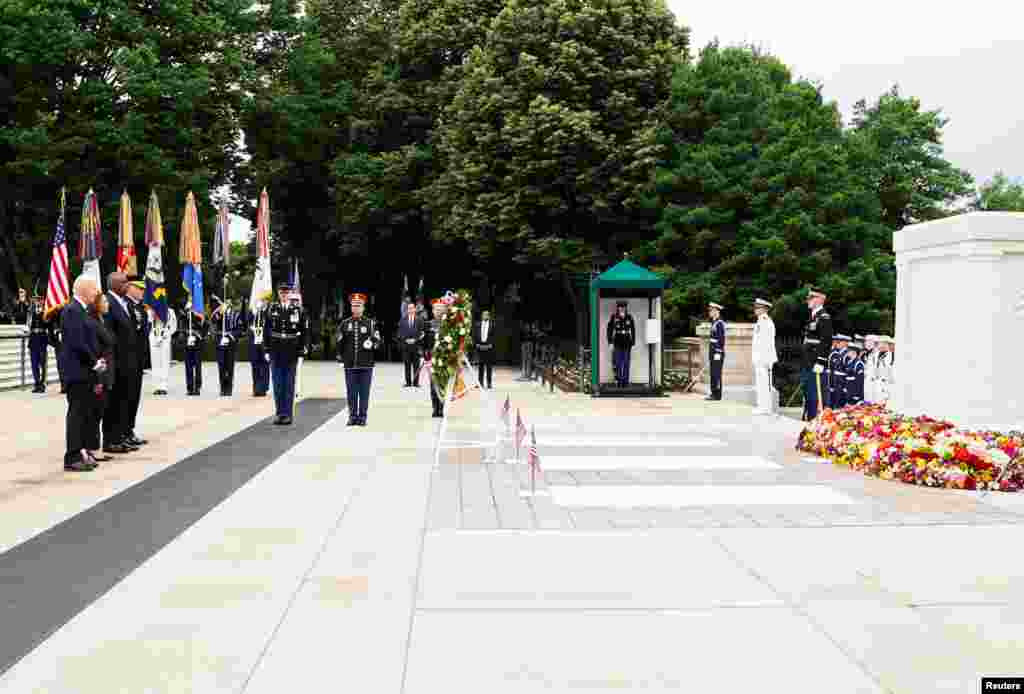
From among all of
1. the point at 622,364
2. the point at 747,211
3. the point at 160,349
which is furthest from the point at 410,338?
the point at 747,211

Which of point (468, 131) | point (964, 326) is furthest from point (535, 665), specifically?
point (468, 131)

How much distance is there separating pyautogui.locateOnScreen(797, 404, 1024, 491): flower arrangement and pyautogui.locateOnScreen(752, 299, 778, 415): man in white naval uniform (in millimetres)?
6408

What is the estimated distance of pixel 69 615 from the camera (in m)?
5.59

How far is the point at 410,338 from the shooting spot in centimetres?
2567

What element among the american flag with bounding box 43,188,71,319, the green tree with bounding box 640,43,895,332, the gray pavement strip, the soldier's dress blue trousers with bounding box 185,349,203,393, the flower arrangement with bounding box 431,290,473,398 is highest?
the green tree with bounding box 640,43,895,332

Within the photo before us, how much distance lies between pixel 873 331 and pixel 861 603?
97.2 ft

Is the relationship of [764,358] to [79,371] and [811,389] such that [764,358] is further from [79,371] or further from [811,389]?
[79,371]

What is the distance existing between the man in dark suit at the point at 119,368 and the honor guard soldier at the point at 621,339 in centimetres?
1189

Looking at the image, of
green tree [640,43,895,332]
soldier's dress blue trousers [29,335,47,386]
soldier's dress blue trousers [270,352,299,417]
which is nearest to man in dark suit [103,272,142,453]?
soldier's dress blue trousers [270,352,299,417]

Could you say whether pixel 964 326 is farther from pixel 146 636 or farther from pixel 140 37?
pixel 140 37

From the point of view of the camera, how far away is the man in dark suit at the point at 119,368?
1270cm

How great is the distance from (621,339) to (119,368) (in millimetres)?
12229

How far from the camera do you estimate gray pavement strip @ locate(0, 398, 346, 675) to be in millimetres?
5594

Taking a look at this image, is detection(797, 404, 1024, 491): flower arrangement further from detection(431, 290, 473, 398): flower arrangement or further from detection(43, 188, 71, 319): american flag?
detection(43, 188, 71, 319): american flag
